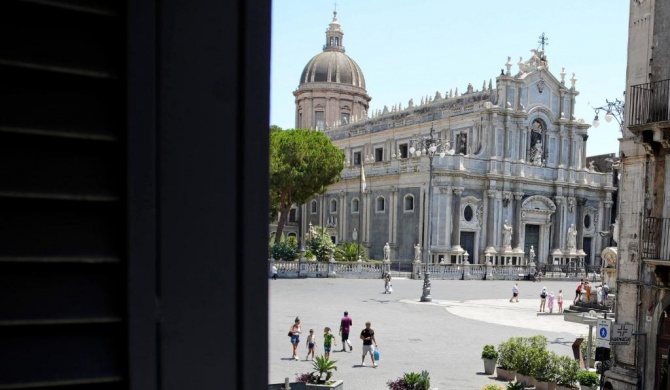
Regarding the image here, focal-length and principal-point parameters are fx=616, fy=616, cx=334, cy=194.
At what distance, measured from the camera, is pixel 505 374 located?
13.0 meters

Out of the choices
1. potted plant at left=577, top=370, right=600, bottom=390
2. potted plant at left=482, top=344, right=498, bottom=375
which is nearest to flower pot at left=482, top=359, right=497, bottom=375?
potted plant at left=482, top=344, right=498, bottom=375

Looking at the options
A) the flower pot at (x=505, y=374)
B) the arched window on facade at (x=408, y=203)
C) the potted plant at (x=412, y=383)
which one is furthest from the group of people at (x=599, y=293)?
the arched window on facade at (x=408, y=203)

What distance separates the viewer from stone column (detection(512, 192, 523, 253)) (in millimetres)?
44156

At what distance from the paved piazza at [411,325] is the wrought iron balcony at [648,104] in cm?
591

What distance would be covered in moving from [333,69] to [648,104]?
189 ft

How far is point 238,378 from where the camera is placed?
4.30 feet

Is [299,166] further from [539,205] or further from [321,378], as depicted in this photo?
[321,378]

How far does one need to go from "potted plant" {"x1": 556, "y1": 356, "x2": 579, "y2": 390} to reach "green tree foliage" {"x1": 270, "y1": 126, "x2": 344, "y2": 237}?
28.4 metres

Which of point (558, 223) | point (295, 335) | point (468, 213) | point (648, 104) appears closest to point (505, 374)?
point (295, 335)

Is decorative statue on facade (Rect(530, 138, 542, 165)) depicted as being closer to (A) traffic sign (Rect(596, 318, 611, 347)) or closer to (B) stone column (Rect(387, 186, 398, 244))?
(B) stone column (Rect(387, 186, 398, 244))

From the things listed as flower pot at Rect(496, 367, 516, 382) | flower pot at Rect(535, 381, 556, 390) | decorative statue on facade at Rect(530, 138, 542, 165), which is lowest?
flower pot at Rect(496, 367, 516, 382)

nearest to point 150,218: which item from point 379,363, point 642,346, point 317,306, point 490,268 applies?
point 642,346

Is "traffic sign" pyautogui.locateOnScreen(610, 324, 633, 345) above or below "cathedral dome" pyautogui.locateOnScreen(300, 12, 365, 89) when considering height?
below

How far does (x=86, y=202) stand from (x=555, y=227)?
159ft
